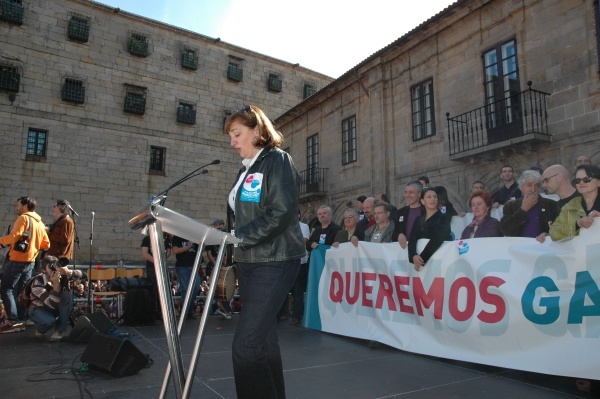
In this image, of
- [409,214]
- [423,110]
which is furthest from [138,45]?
[409,214]

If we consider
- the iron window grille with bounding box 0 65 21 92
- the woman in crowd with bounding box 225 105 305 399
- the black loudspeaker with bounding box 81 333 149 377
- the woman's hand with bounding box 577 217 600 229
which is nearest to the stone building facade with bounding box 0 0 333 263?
the iron window grille with bounding box 0 65 21 92

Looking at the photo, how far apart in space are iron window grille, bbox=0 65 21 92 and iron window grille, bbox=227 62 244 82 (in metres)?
11.2

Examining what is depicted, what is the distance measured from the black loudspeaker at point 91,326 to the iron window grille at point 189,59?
73.1ft

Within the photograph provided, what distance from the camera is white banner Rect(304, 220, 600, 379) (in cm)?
375

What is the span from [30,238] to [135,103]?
60.5ft

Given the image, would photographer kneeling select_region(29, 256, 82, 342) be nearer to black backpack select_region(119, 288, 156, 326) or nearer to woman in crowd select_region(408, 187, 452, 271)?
black backpack select_region(119, 288, 156, 326)

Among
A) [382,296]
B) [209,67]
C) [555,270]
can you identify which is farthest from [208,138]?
[555,270]

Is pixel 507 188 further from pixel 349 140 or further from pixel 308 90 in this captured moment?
pixel 308 90

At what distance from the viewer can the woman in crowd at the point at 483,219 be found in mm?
5039

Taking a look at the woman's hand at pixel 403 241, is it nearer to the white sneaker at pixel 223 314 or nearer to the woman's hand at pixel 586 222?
the woman's hand at pixel 586 222

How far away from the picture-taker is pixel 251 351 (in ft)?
7.47

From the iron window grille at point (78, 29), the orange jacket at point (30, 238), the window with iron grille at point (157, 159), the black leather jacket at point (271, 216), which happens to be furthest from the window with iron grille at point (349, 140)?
the black leather jacket at point (271, 216)

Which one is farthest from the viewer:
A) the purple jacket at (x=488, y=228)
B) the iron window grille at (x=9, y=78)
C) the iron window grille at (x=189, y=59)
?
the iron window grille at (x=189, y=59)

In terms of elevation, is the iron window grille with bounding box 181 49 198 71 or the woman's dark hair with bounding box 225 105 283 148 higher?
the iron window grille with bounding box 181 49 198 71
